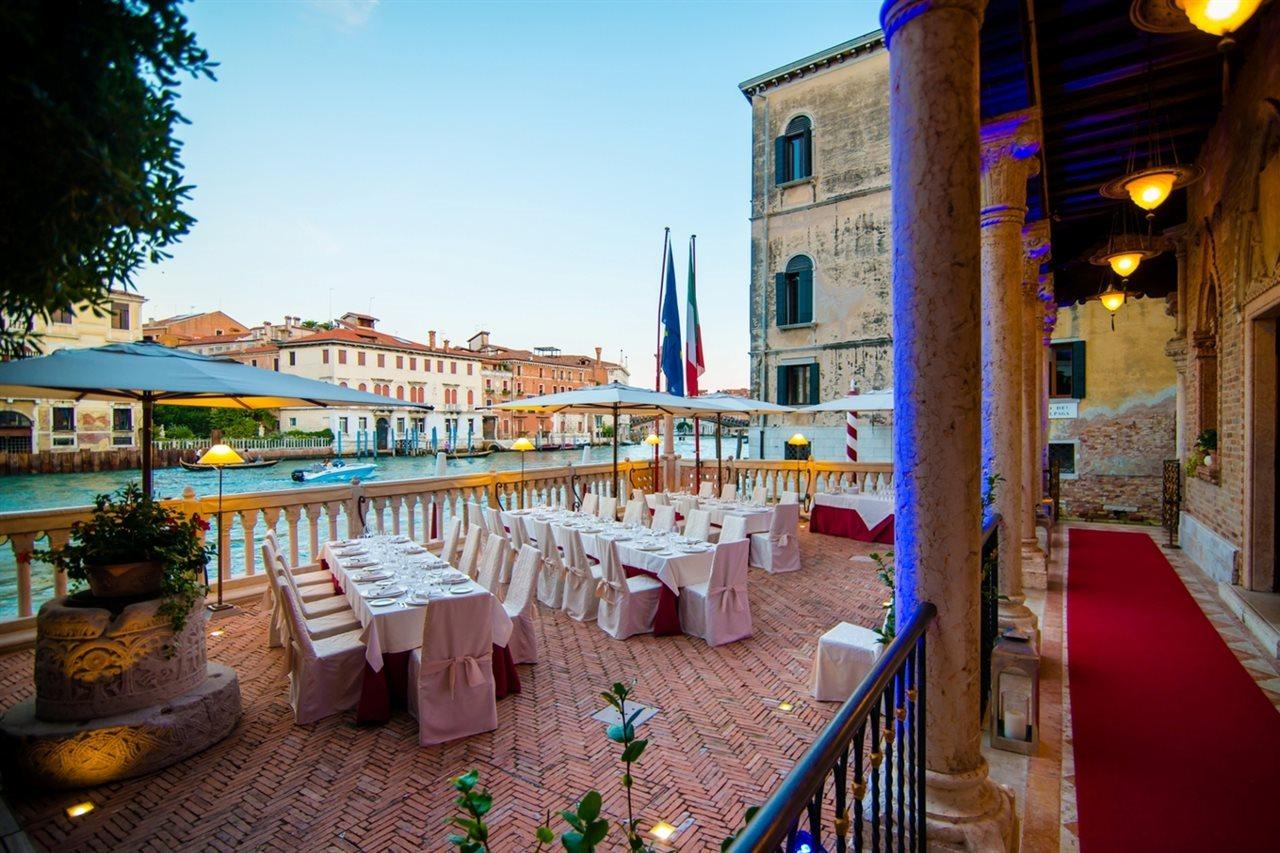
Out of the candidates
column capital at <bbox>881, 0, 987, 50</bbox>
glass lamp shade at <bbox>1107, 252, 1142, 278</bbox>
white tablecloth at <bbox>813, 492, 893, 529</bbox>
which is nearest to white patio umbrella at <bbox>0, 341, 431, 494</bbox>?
column capital at <bbox>881, 0, 987, 50</bbox>

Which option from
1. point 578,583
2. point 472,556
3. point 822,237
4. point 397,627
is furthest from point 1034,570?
point 822,237

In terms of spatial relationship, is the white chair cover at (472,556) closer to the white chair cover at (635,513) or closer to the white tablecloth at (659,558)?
the white tablecloth at (659,558)

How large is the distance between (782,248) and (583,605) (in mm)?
14355

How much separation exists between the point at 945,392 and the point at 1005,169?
363cm

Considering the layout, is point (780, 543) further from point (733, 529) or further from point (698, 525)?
point (698, 525)

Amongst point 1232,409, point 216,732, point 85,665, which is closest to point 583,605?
point 216,732

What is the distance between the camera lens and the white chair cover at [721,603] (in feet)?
17.0

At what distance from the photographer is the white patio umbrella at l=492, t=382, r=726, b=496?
8.09 meters

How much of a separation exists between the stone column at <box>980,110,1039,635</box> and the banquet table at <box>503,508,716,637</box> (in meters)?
2.39

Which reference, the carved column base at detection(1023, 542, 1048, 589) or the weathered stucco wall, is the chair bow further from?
the weathered stucco wall

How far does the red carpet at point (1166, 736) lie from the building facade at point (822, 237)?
11004 millimetres

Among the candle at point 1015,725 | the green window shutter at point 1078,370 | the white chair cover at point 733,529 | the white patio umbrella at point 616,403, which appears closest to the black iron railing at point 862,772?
the candle at point 1015,725

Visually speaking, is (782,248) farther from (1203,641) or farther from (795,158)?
(1203,641)

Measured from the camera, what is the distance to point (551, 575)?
630 centimetres
